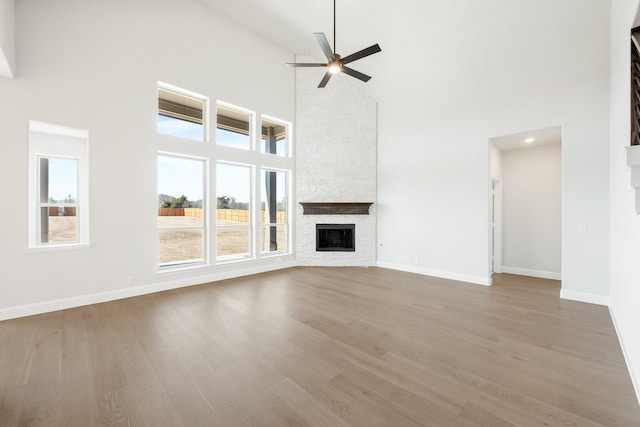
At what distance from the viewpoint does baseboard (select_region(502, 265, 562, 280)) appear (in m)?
5.13

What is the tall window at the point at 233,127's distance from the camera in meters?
5.30

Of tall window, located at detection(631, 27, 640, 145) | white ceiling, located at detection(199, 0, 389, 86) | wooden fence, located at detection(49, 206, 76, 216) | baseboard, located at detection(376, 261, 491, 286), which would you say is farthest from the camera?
baseboard, located at detection(376, 261, 491, 286)

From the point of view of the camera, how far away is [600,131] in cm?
368

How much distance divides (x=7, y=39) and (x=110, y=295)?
327cm

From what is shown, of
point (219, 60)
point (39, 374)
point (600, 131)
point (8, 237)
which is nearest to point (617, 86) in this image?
point (600, 131)

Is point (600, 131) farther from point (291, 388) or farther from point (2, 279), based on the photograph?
point (2, 279)

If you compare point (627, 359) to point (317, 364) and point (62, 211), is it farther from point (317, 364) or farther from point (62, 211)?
point (62, 211)

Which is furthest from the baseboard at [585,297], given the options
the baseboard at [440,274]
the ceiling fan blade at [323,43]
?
the ceiling fan blade at [323,43]

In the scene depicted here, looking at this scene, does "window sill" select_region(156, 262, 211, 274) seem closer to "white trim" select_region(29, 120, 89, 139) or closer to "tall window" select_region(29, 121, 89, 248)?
"tall window" select_region(29, 121, 89, 248)

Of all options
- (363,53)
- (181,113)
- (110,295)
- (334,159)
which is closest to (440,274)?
(334,159)

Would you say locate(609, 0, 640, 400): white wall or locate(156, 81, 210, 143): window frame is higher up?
locate(156, 81, 210, 143): window frame

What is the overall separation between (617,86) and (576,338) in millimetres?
2871

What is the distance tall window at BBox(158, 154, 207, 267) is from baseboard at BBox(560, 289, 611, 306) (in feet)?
19.3

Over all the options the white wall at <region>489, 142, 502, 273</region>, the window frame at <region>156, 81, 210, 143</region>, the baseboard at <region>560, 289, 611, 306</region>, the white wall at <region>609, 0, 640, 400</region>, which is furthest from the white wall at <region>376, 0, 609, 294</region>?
the window frame at <region>156, 81, 210, 143</region>
